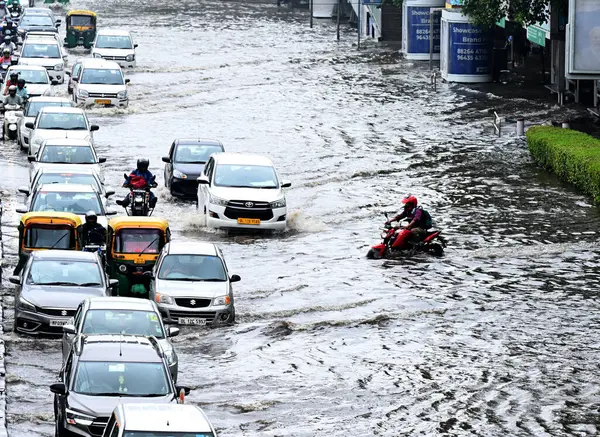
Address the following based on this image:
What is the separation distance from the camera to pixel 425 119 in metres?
52.7

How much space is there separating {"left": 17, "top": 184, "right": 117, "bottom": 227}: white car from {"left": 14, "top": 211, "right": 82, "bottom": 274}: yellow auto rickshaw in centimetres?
200

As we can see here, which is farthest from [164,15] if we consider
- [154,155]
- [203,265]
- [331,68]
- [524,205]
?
[203,265]

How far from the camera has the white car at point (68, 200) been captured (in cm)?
3075

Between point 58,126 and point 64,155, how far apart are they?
5206 mm

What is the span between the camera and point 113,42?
68.1 meters

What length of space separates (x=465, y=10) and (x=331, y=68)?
13.0 metres

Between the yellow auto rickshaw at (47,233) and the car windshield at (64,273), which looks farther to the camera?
the yellow auto rickshaw at (47,233)

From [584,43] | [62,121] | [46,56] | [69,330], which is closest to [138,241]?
[69,330]

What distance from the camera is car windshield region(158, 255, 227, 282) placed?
26.6 m

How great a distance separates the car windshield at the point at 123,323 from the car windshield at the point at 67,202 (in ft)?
28.1

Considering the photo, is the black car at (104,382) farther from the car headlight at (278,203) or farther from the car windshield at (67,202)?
the car headlight at (278,203)

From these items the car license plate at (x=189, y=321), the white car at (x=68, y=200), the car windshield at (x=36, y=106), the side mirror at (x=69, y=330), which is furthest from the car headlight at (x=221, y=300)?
the car windshield at (x=36, y=106)

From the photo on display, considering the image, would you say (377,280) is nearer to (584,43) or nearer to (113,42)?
(584,43)

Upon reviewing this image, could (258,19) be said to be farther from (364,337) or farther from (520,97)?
(364,337)
